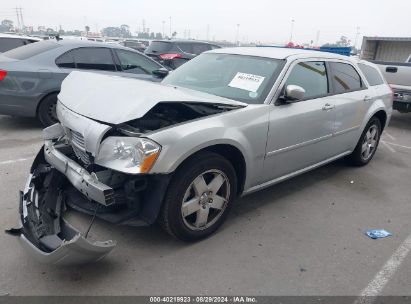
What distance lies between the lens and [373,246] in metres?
3.41

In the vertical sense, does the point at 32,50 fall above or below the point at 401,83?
above

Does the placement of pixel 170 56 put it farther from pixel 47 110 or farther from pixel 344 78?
pixel 344 78

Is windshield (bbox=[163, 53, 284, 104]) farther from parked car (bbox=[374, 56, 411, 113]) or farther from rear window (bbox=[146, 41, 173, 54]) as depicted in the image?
rear window (bbox=[146, 41, 173, 54])

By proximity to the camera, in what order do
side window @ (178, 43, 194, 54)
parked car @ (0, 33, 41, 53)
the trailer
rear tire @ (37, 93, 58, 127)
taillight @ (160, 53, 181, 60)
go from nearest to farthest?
rear tire @ (37, 93, 58, 127)
parked car @ (0, 33, 41, 53)
the trailer
taillight @ (160, 53, 181, 60)
side window @ (178, 43, 194, 54)

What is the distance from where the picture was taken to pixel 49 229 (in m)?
2.80

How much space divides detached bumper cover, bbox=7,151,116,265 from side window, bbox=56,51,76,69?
3.30 metres

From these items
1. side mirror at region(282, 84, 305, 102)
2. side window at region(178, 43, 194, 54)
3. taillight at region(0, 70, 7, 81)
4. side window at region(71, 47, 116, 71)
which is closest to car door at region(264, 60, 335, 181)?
side mirror at region(282, 84, 305, 102)

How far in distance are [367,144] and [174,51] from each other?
827 cm

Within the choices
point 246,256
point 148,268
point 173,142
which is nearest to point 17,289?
point 148,268

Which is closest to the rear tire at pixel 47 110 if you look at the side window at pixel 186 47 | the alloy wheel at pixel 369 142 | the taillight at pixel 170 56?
the alloy wheel at pixel 369 142

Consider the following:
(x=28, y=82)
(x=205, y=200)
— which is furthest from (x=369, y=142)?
(x=28, y=82)

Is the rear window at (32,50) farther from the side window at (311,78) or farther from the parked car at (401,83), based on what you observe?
the parked car at (401,83)

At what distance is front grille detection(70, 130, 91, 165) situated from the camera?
2.99 metres

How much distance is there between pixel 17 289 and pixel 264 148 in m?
2.36
